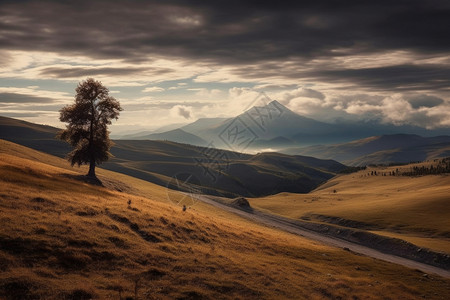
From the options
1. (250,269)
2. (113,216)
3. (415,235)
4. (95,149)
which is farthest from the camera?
(415,235)

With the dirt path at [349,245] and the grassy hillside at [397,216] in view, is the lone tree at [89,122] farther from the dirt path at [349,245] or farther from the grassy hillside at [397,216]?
the grassy hillside at [397,216]

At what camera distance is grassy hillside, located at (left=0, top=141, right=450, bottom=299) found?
79.1 feet

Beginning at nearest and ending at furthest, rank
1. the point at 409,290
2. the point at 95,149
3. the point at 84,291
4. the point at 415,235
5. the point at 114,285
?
1. the point at 84,291
2. the point at 114,285
3. the point at 409,290
4. the point at 95,149
5. the point at 415,235

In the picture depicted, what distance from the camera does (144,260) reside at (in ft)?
98.2

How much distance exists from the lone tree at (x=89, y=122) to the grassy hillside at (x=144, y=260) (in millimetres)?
18546

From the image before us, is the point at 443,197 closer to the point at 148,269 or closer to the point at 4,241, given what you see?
the point at 148,269

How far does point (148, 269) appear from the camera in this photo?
28.4 m

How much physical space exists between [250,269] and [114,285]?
14.7 meters

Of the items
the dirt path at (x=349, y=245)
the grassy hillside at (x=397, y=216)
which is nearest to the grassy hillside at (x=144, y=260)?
the dirt path at (x=349, y=245)

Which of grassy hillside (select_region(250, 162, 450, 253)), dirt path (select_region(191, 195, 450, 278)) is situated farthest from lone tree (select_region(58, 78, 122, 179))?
grassy hillside (select_region(250, 162, 450, 253))

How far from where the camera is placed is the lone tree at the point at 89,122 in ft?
227

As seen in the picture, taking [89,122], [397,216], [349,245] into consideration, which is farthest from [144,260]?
[397,216]

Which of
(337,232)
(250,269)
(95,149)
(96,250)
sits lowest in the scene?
(337,232)

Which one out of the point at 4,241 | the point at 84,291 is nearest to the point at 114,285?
the point at 84,291
